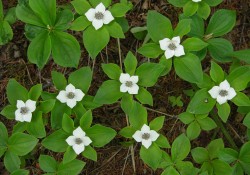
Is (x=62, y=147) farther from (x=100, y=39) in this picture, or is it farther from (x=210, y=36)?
(x=210, y=36)

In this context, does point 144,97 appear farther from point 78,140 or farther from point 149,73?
point 78,140

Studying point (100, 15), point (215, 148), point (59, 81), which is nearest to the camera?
point (100, 15)

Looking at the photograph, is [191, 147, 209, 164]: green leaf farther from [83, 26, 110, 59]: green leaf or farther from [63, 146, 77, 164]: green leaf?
[83, 26, 110, 59]: green leaf

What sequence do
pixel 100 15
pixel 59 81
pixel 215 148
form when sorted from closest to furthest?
pixel 100 15 < pixel 59 81 < pixel 215 148

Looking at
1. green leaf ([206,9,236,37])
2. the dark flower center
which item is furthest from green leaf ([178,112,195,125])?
the dark flower center

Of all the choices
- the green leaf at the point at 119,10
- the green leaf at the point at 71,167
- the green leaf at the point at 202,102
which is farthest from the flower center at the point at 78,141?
the green leaf at the point at 119,10

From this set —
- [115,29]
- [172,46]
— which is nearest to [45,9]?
[115,29]
